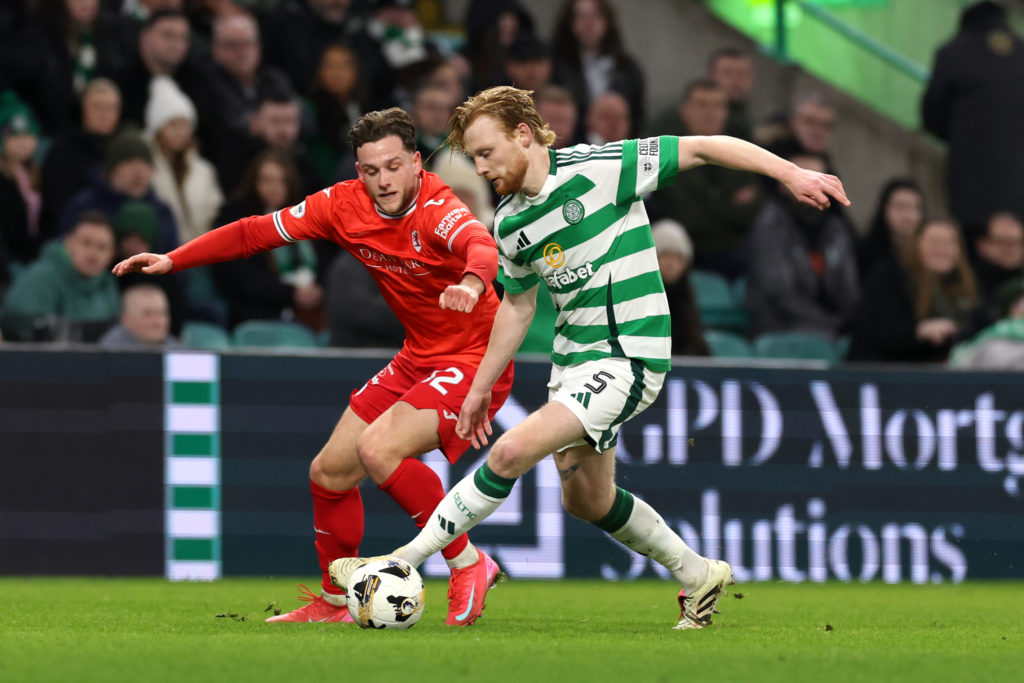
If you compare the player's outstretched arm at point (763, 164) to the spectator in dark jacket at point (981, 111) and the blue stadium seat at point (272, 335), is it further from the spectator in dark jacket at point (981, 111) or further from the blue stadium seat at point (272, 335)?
the spectator in dark jacket at point (981, 111)

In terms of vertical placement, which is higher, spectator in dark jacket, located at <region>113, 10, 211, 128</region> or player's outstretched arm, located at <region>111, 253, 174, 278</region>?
spectator in dark jacket, located at <region>113, 10, 211, 128</region>

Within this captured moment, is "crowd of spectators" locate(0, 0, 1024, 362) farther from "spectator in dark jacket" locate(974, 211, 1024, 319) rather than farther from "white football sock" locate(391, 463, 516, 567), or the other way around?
"white football sock" locate(391, 463, 516, 567)

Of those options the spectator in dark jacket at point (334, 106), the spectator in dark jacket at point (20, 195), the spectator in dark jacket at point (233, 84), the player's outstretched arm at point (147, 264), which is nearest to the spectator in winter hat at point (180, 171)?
the spectator in dark jacket at point (233, 84)

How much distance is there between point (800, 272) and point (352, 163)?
340cm

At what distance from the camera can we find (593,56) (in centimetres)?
1305

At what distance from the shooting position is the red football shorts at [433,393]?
6652 mm

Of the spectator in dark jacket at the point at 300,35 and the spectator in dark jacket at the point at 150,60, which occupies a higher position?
the spectator in dark jacket at the point at 300,35

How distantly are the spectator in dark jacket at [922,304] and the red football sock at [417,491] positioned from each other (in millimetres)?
5403

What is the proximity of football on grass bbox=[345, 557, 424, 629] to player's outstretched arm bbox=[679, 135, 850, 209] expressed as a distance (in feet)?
6.36

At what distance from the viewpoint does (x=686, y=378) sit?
980 centimetres

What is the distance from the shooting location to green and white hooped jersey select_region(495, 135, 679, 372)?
6230mm

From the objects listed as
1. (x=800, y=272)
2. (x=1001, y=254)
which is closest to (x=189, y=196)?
(x=800, y=272)

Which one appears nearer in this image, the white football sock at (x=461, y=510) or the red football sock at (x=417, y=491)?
the white football sock at (x=461, y=510)

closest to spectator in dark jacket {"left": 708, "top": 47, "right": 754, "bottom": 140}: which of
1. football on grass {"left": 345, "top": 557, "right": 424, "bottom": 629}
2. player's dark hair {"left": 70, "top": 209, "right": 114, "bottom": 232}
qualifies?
player's dark hair {"left": 70, "top": 209, "right": 114, "bottom": 232}
